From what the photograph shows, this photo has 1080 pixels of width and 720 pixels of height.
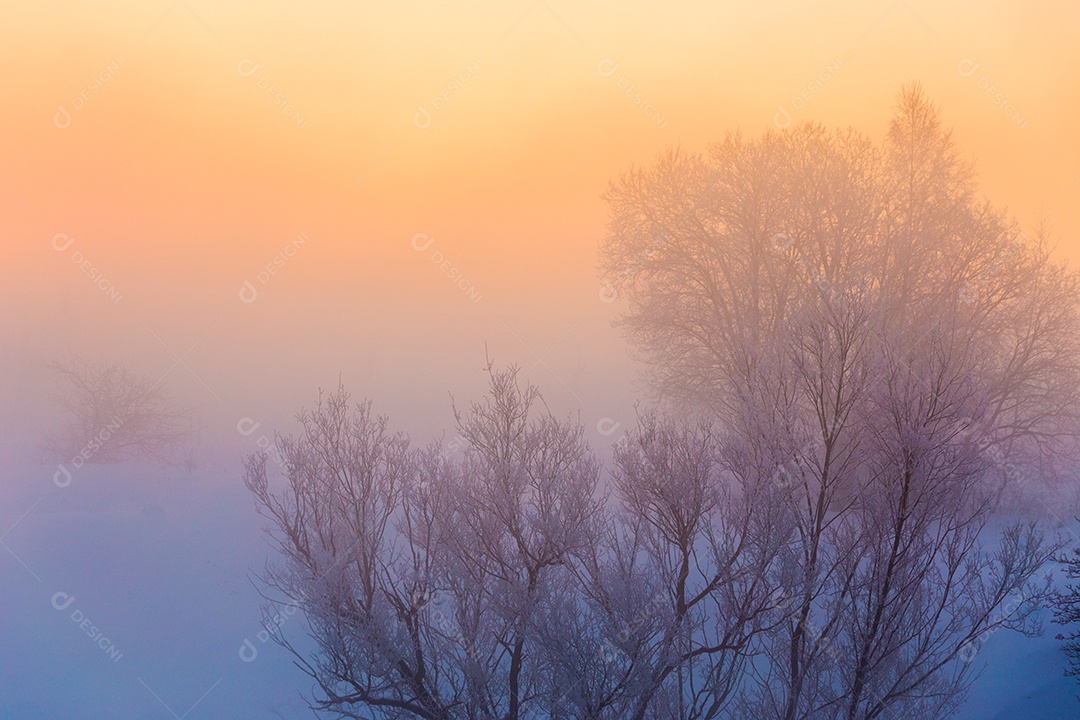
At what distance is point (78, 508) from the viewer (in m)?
19.5

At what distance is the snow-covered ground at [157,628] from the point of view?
528 inches

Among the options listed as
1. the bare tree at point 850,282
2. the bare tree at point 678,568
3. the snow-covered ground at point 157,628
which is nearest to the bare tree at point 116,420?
the snow-covered ground at point 157,628

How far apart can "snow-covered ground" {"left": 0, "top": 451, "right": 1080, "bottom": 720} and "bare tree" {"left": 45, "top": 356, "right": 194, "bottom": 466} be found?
436 cm

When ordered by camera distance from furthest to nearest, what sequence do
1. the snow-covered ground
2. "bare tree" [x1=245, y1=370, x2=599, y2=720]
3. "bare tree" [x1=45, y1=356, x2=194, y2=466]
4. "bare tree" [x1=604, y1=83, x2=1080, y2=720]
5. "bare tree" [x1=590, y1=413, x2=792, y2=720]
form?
"bare tree" [x1=45, y1=356, x2=194, y2=466] < "bare tree" [x1=604, y1=83, x2=1080, y2=720] < the snow-covered ground < "bare tree" [x1=245, y1=370, x2=599, y2=720] < "bare tree" [x1=590, y1=413, x2=792, y2=720]

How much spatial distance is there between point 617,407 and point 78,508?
16.2 meters

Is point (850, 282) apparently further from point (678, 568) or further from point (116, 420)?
point (116, 420)

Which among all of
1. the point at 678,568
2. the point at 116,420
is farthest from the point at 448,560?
the point at 116,420

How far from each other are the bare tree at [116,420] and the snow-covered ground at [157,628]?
4.36 metres

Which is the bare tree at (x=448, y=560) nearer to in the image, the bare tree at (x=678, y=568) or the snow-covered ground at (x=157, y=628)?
the bare tree at (x=678, y=568)

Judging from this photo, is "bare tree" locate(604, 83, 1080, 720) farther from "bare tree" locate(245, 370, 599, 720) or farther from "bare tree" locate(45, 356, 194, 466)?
"bare tree" locate(45, 356, 194, 466)

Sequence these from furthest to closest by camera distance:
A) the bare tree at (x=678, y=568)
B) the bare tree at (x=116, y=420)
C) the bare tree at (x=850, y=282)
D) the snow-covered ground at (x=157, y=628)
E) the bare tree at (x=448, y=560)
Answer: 1. the bare tree at (x=116, y=420)
2. the bare tree at (x=850, y=282)
3. the snow-covered ground at (x=157, y=628)
4. the bare tree at (x=448, y=560)
5. the bare tree at (x=678, y=568)

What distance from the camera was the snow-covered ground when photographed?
13.4 meters

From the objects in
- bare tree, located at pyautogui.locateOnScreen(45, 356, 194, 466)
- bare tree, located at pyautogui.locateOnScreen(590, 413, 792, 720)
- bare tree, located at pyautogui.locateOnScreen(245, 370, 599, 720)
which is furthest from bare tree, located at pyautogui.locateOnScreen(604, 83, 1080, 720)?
bare tree, located at pyautogui.locateOnScreen(45, 356, 194, 466)

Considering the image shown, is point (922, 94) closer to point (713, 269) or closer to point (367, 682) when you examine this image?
point (713, 269)
